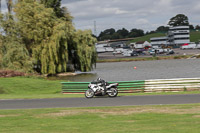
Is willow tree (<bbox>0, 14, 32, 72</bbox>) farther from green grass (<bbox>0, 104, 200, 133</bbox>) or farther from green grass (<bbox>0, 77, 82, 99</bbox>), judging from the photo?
green grass (<bbox>0, 104, 200, 133</bbox>)

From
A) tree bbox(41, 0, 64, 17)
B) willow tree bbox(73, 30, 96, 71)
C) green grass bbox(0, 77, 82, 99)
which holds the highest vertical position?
tree bbox(41, 0, 64, 17)

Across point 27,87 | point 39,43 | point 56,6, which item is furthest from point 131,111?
point 56,6

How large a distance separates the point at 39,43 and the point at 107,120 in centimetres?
3986

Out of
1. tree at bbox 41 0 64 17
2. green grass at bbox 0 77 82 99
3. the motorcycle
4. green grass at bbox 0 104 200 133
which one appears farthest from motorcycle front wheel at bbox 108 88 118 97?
tree at bbox 41 0 64 17

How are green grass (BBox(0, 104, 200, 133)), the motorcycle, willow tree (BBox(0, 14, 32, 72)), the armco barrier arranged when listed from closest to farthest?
green grass (BBox(0, 104, 200, 133)), the motorcycle, the armco barrier, willow tree (BBox(0, 14, 32, 72))

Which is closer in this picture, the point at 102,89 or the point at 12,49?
the point at 102,89

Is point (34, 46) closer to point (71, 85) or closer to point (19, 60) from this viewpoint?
point (19, 60)

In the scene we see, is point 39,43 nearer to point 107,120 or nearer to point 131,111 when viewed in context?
point 131,111

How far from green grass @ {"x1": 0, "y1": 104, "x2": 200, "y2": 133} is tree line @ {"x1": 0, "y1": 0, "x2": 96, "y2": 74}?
106 feet

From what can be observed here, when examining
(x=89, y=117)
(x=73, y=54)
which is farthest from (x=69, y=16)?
(x=89, y=117)

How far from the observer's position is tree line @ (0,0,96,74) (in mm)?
48281

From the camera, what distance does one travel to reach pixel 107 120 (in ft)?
→ 42.7

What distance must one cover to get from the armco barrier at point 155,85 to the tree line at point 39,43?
2127 cm

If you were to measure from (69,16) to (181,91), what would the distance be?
139ft
